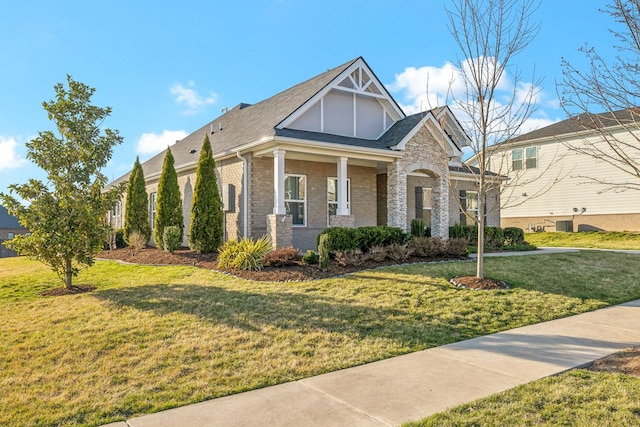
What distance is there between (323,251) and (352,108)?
6.91 metres

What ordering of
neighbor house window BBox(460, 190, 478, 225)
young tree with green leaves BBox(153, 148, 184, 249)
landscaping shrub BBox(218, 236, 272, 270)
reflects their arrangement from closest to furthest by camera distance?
landscaping shrub BBox(218, 236, 272, 270) → young tree with green leaves BBox(153, 148, 184, 249) → neighbor house window BBox(460, 190, 478, 225)

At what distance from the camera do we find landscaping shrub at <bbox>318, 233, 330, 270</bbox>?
1088cm

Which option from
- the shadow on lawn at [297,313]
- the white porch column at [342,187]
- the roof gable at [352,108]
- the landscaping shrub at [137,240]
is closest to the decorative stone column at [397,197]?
the white porch column at [342,187]

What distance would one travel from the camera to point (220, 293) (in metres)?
8.72

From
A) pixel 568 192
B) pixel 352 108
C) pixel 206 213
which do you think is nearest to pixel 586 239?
pixel 568 192

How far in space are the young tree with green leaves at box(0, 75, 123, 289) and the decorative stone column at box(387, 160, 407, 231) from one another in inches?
334

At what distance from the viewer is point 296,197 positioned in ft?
50.5

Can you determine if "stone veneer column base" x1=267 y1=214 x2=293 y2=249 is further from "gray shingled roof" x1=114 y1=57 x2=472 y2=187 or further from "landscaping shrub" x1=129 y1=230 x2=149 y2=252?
"landscaping shrub" x1=129 y1=230 x2=149 y2=252

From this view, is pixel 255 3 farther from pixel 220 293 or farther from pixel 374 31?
pixel 220 293

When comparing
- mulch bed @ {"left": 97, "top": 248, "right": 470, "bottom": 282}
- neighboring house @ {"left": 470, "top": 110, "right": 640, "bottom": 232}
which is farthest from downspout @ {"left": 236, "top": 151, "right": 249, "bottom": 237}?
neighboring house @ {"left": 470, "top": 110, "right": 640, "bottom": 232}

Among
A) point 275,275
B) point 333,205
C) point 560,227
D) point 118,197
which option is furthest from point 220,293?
point 560,227

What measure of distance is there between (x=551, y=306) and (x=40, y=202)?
10.7m

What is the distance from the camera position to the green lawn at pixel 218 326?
4.63m

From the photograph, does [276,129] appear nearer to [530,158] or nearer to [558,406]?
[558,406]
